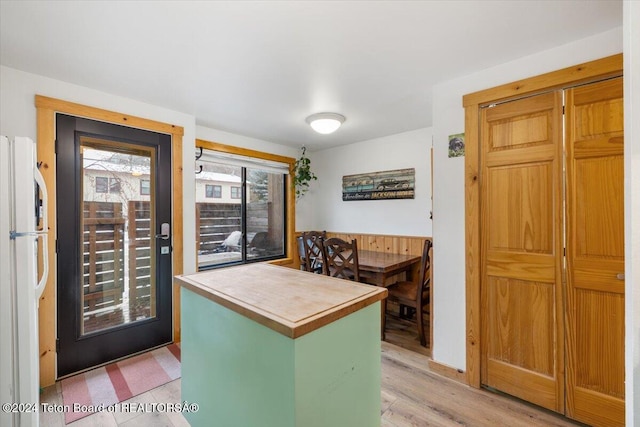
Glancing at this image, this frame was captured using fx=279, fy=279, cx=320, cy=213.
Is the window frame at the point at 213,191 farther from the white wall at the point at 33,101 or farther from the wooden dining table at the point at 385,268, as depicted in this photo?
the wooden dining table at the point at 385,268

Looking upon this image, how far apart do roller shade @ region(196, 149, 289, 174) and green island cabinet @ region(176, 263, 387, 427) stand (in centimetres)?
216

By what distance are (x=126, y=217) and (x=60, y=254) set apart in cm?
52

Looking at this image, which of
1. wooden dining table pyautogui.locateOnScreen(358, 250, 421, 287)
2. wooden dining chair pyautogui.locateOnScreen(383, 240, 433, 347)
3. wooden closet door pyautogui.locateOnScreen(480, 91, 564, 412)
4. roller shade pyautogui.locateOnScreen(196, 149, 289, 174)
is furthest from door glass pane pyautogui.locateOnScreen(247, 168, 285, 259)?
wooden closet door pyautogui.locateOnScreen(480, 91, 564, 412)

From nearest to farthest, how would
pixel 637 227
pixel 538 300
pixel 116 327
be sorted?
1. pixel 637 227
2. pixel 538 300
3. pixel 116 327

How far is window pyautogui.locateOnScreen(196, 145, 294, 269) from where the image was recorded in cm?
340

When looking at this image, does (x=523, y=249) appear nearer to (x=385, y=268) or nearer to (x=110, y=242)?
(x=385, y=268)

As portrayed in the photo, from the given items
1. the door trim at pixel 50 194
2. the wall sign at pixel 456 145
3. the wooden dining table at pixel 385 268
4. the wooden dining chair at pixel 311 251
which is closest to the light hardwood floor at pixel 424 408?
the door trim at pixel 50 194

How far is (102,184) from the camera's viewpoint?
7.68 feet

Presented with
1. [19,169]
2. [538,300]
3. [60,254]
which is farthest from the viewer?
[60,254]

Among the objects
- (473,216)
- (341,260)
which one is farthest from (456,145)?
(341,260)

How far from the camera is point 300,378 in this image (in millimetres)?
929

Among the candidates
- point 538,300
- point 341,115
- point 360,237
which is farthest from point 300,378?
point 360,237

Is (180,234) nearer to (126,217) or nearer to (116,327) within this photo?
(126,217)

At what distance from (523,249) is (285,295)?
1.62m
